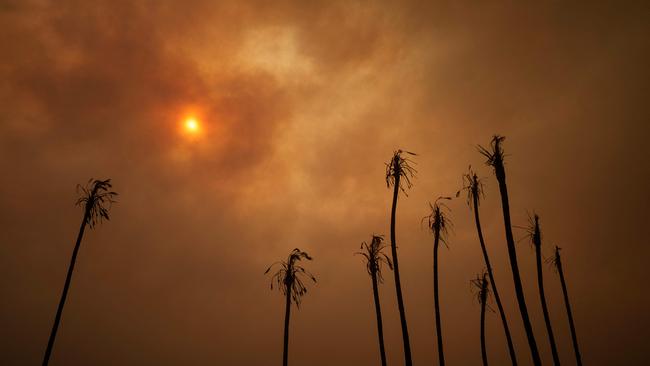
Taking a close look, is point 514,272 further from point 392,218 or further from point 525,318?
point 392,218

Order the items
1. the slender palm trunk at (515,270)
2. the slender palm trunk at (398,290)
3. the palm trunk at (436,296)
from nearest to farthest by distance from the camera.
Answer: the slender palm trunk at (515,270), the slender palm trunk at (398,290), the palm trunk at (436,296)

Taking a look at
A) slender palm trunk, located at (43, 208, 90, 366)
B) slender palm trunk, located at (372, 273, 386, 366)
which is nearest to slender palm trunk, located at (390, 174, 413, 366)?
slender palm trunk, located at (372, 273, 386, 366)

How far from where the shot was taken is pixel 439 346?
28156 mm

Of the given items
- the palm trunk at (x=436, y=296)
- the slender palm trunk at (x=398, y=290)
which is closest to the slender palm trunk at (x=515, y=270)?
the slender palm trunk at (x=398, y=290)

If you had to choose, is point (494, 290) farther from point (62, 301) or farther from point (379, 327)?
point (62, 301)

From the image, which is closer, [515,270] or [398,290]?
[515,270]

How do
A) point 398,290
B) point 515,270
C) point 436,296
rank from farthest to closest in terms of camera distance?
point 436,296 < point 398,290 < point 515,270

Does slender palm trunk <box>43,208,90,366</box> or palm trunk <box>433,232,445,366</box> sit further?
palm trunk <box>433,232,445,366</box>

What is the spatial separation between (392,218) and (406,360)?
881cm

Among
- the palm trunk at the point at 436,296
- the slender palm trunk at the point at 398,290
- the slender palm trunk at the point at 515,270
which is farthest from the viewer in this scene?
the palm trunk at the point at 436,296

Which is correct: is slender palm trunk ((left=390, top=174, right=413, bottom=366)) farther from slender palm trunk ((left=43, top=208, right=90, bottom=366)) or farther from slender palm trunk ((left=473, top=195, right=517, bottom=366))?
slender palm trunk ((left=43, top=208, right=90, bottom=366))

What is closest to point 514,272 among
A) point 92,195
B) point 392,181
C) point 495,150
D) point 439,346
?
point 495,150

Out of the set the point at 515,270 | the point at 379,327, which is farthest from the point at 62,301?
the point at 515,270

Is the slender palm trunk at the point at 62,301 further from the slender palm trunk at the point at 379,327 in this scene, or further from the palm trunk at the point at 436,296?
the palm trunk at the point at 436,296
